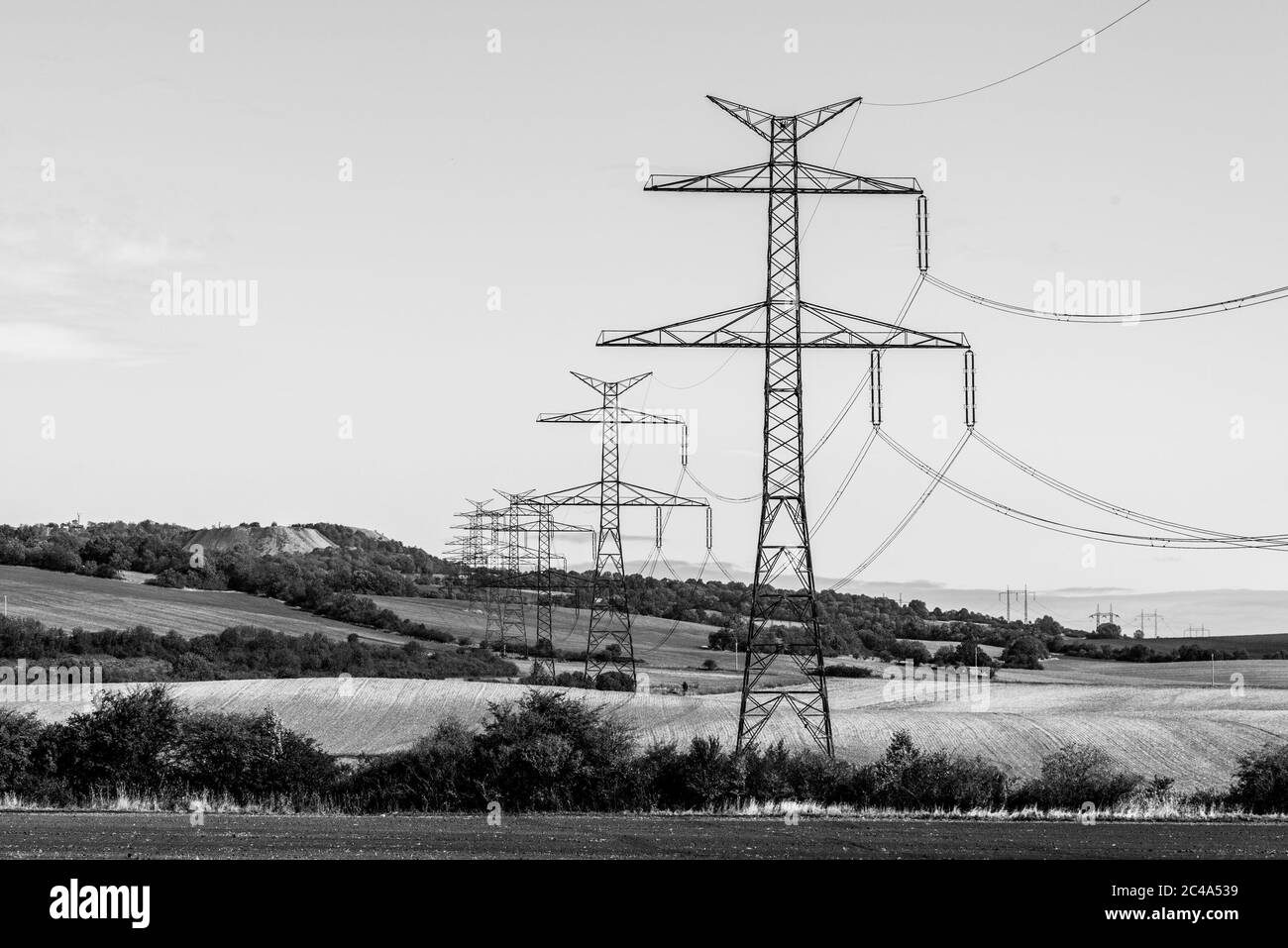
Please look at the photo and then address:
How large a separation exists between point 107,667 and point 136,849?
78611 millimetres

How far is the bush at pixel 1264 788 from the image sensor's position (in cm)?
3953

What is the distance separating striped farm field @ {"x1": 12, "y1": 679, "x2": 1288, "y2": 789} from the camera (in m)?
62.9

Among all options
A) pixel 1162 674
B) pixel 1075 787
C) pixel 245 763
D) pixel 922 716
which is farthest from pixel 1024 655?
pixel 245 763

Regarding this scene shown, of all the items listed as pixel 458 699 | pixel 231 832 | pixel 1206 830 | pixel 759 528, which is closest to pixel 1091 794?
pixel 1206 830

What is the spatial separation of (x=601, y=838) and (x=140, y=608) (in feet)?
370

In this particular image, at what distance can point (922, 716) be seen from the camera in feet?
255

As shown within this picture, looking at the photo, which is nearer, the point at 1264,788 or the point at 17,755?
the point at 17,755

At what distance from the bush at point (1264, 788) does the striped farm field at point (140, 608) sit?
327 ft

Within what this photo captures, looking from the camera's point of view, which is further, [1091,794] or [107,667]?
[107,667]

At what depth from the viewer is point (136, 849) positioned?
77.9 ft

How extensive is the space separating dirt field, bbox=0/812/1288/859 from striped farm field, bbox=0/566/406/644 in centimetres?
9387

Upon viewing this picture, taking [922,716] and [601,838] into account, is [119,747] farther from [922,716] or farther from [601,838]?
[922,716]

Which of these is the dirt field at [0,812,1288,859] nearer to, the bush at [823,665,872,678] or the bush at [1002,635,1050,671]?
the bush at [823,665,872,678]
